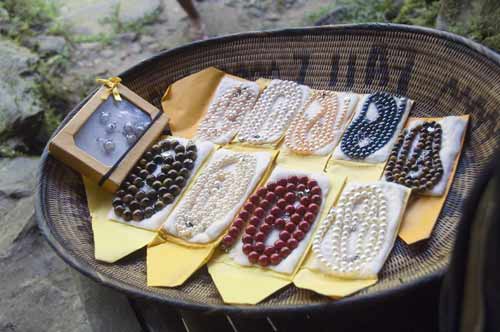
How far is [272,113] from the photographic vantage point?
1.57m

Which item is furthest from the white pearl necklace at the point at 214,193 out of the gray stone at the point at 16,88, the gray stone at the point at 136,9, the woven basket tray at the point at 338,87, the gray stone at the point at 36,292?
the gray stone at the point at 136,9

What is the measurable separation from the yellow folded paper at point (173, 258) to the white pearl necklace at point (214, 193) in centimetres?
3

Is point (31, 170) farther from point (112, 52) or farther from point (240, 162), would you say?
point (112, 52)

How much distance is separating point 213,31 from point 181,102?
1199 mm

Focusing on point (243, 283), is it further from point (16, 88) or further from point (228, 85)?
point (16, 88)

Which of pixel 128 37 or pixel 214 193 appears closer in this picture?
pixel 214 193

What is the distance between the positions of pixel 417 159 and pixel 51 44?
206cm

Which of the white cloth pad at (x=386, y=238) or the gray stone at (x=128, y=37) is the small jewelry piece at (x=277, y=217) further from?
the gray stone at (x=128, y=37)

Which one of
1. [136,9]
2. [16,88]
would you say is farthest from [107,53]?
[16,88]

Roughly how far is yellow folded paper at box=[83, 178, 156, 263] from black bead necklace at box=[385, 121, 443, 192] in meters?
0.58

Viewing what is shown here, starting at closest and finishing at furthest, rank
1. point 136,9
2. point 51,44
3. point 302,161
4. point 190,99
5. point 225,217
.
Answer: point 225,217, point 302,161, point 190,99, point 51,44, point 136,9

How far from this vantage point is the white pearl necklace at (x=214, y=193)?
4.36 ft

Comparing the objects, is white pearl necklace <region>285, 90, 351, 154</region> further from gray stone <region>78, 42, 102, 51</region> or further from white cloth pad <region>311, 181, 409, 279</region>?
gray stone <region>78, 42, 102, 51</region>

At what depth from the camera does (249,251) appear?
1.22 metres
